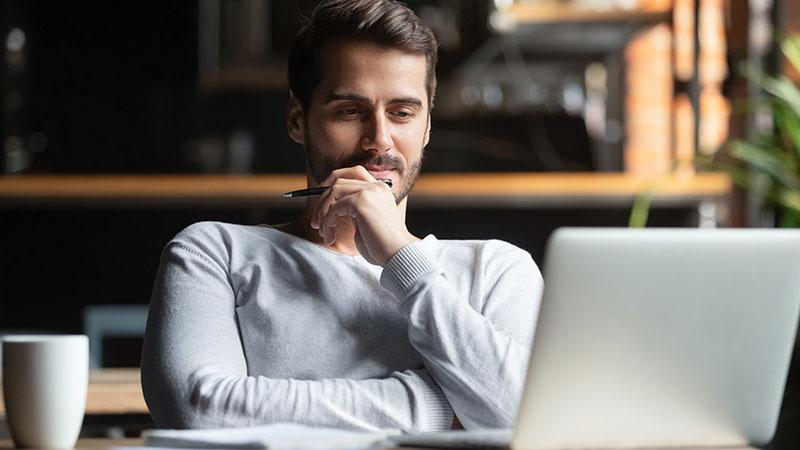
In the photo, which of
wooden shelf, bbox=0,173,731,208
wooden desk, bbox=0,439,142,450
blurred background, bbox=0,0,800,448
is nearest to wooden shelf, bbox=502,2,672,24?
blurred background, bbox=0,0,800,448

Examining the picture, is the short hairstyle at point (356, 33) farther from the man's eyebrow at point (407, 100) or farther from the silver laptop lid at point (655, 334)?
the silver laptop lid at point (655, 334)

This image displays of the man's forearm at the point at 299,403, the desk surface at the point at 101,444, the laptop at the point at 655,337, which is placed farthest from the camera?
the man's forearm at the point at 299,403

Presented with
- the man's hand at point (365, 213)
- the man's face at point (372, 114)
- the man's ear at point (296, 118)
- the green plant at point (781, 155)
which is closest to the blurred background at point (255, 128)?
the green plant at point (781, 155)

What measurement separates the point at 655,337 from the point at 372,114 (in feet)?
2.23

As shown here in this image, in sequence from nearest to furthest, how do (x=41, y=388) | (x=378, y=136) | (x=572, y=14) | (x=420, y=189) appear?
(x=41, y=388) < (x=378, y=136) < (x=420, y=189) < (x=572, y=14)

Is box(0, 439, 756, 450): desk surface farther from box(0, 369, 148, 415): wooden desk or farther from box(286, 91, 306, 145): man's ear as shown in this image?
box(286, 91, 306, 145): man's ear

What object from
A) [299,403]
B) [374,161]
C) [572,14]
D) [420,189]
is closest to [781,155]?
[420,189]

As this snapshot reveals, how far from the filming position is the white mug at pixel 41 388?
1.31 meters

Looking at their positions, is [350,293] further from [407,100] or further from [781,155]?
[781,155]

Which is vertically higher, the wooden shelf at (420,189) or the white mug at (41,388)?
the white mug at (41,388)

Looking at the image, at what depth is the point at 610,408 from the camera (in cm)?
119

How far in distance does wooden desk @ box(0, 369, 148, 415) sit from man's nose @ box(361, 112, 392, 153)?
0.51 metres

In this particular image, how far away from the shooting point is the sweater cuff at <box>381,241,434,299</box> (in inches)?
60.5

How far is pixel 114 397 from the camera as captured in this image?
6.31 feet
